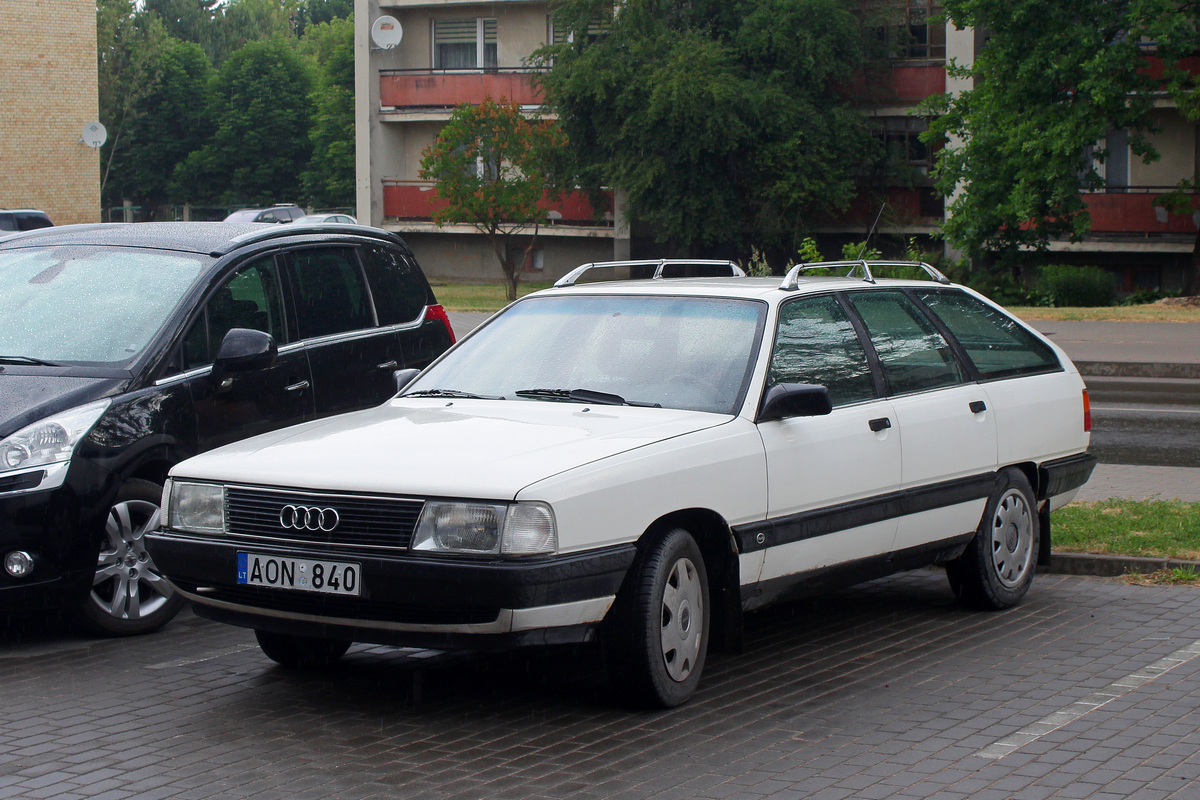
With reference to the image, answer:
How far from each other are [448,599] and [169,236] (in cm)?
361

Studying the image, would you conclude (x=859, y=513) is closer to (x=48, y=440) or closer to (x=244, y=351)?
(x=244, y=351)

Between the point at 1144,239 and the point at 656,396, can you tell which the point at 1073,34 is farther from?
the point at 656,396

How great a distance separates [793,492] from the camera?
577cm

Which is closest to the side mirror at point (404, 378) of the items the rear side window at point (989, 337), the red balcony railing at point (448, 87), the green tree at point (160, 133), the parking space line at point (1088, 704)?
the rear side window at point (989, 337)

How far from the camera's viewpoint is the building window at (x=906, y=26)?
135 ft

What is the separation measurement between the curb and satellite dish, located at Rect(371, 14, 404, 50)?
41500 mm

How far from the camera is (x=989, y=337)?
739 centimetres

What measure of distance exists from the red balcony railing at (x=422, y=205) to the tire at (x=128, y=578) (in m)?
39.3

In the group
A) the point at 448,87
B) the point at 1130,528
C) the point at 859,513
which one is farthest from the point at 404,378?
the point at 448,87

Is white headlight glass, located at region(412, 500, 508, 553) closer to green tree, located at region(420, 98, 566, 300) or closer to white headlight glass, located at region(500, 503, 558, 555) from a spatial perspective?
white headlight glass, located at region(500, 503, 558, 555)

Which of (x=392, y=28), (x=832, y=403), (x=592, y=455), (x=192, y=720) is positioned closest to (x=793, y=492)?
(x=832, y=403)

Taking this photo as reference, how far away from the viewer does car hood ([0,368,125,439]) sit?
6.14m

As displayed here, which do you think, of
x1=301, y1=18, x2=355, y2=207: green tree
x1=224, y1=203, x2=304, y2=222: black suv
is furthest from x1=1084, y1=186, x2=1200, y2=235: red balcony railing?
x1=301, y1=18, x2=355, y2=207: green tree

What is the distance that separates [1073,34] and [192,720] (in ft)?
93.5
